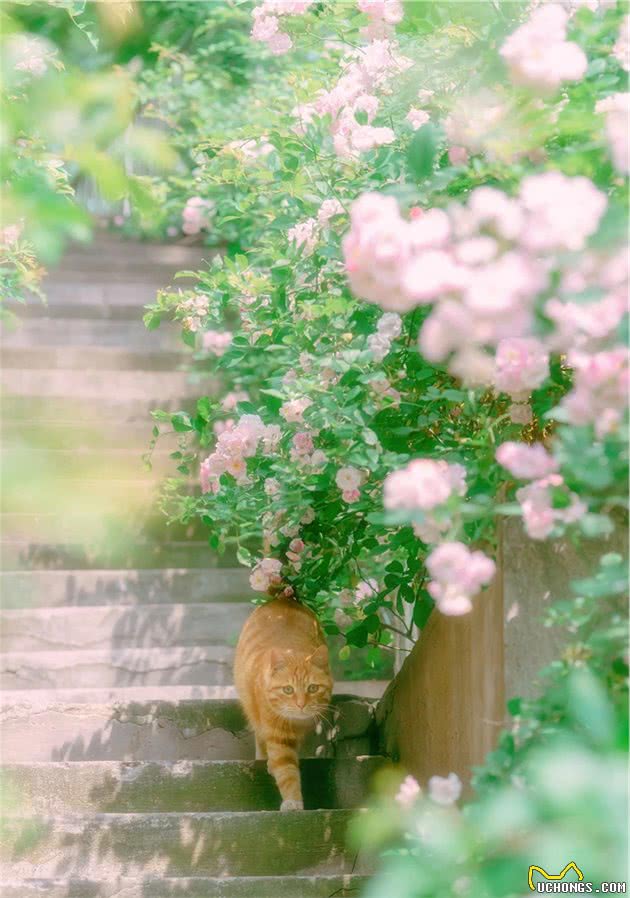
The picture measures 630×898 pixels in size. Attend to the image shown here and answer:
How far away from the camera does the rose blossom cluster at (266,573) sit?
3555 millimetres

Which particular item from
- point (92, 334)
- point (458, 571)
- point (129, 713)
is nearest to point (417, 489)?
point (458, 571)

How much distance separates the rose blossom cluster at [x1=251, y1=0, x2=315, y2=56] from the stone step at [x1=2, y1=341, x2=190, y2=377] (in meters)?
3.58

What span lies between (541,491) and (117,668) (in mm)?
3381

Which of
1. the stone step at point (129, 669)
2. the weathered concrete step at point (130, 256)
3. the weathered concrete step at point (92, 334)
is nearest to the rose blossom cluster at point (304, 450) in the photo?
the stone step at point (129, 669)

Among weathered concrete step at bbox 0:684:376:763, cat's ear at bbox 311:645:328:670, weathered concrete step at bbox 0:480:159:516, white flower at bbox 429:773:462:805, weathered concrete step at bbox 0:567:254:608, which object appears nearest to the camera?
weathered concrete step at bbox 0:480:159:516

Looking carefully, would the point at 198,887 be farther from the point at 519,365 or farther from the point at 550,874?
the point at 519,365

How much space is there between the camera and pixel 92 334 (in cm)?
766

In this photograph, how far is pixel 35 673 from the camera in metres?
4.66

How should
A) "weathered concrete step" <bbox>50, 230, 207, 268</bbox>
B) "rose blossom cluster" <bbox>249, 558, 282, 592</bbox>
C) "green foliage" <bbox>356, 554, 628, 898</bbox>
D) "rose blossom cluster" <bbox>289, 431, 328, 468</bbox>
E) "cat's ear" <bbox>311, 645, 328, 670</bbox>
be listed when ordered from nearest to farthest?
"green foliage" <bbox>356, 554, 628, 898</bbox>
"rose blossom cluster" <bbox>289, 431, 328, 468</bbox>
"rose blossom cluster" <bbox>249, 558, 282, 592</bbox>
"cat's ear" <bbox>311, 645, 328, 670</bbox>
"weathered concrete step" <bbox>50, 230, 207, 268</bbox>

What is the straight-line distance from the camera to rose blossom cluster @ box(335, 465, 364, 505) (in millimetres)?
2684

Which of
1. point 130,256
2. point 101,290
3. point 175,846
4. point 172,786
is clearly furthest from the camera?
point 130,256

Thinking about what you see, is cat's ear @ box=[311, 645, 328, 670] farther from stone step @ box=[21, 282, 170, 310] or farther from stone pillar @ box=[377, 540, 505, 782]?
stone step @ box=[21, 282, 170, 310]

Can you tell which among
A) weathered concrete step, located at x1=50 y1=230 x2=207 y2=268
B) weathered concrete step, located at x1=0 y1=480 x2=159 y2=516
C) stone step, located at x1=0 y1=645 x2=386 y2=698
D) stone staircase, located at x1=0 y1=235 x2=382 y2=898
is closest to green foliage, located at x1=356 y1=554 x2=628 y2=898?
stone staircase, located at x1=0 y1=235 x2=382 y2=898

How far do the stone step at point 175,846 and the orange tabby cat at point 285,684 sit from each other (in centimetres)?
24
